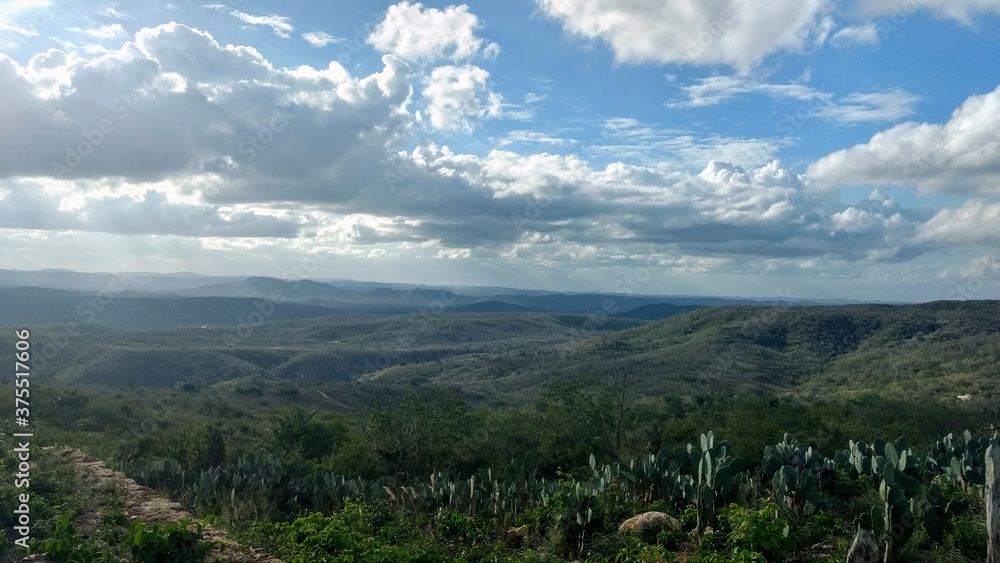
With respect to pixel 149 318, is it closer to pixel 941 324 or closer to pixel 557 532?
pixel 941 324

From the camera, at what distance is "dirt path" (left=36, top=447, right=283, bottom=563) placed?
322 inches

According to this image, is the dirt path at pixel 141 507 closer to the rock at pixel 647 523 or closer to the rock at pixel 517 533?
the rock at pixel 517 533

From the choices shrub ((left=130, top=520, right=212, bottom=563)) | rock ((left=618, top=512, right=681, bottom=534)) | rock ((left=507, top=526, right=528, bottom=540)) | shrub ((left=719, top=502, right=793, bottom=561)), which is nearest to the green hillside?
rock ((left=618, top=512, right=681, bottom=534))

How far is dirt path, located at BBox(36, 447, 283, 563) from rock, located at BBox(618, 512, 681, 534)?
4.86 meters

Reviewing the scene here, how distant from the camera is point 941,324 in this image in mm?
73000

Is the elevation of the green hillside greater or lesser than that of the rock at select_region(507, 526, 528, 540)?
lesser

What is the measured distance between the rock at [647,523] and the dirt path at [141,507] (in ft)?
15.9

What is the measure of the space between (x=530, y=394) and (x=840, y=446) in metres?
35.6

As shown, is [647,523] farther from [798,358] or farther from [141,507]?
[798,358]

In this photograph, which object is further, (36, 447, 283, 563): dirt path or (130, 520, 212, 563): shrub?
(36, 447, 283, 563): dirt path

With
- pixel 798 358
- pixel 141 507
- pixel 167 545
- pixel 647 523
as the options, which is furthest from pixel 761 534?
pixel 798 358

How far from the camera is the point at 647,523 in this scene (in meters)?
9.44

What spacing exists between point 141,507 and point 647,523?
786cm

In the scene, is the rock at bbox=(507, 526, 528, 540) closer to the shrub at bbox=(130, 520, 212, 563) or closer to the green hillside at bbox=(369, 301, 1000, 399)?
the shrub at bbox=(130, 520, 212, 563)
